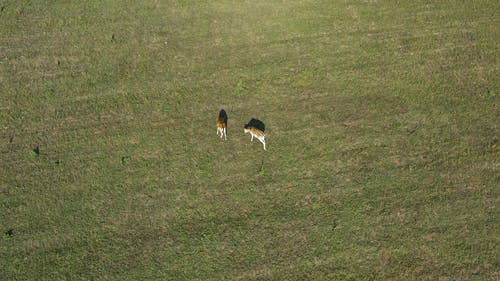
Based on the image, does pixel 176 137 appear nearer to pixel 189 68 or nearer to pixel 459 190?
pixel 189 68

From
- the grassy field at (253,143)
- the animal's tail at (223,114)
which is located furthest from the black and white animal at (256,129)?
the animal's tail at (223,114)

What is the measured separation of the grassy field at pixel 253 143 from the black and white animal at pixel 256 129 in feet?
1.14

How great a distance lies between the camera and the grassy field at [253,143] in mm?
11914

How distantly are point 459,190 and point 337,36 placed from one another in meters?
8.49

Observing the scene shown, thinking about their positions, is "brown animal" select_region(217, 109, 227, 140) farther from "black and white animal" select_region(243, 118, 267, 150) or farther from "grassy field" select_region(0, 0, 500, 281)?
"black and white animal" select_region(243, 118, 267, 150)

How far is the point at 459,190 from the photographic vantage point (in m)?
13.2

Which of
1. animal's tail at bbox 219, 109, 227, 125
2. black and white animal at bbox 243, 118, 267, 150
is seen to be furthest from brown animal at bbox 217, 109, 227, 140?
black and white animal at bbox 243, 118, 267, 150

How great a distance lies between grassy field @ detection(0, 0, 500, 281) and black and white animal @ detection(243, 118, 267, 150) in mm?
347

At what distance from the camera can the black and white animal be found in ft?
45.5

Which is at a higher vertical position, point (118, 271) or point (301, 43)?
point (301, 43)

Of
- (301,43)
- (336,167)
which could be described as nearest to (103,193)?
(336,167)

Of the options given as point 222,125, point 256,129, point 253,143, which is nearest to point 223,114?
point 222,125

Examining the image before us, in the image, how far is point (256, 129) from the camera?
549 inches

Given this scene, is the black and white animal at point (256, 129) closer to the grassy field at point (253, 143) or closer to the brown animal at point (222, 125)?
the grassy field at point (253, 143)
